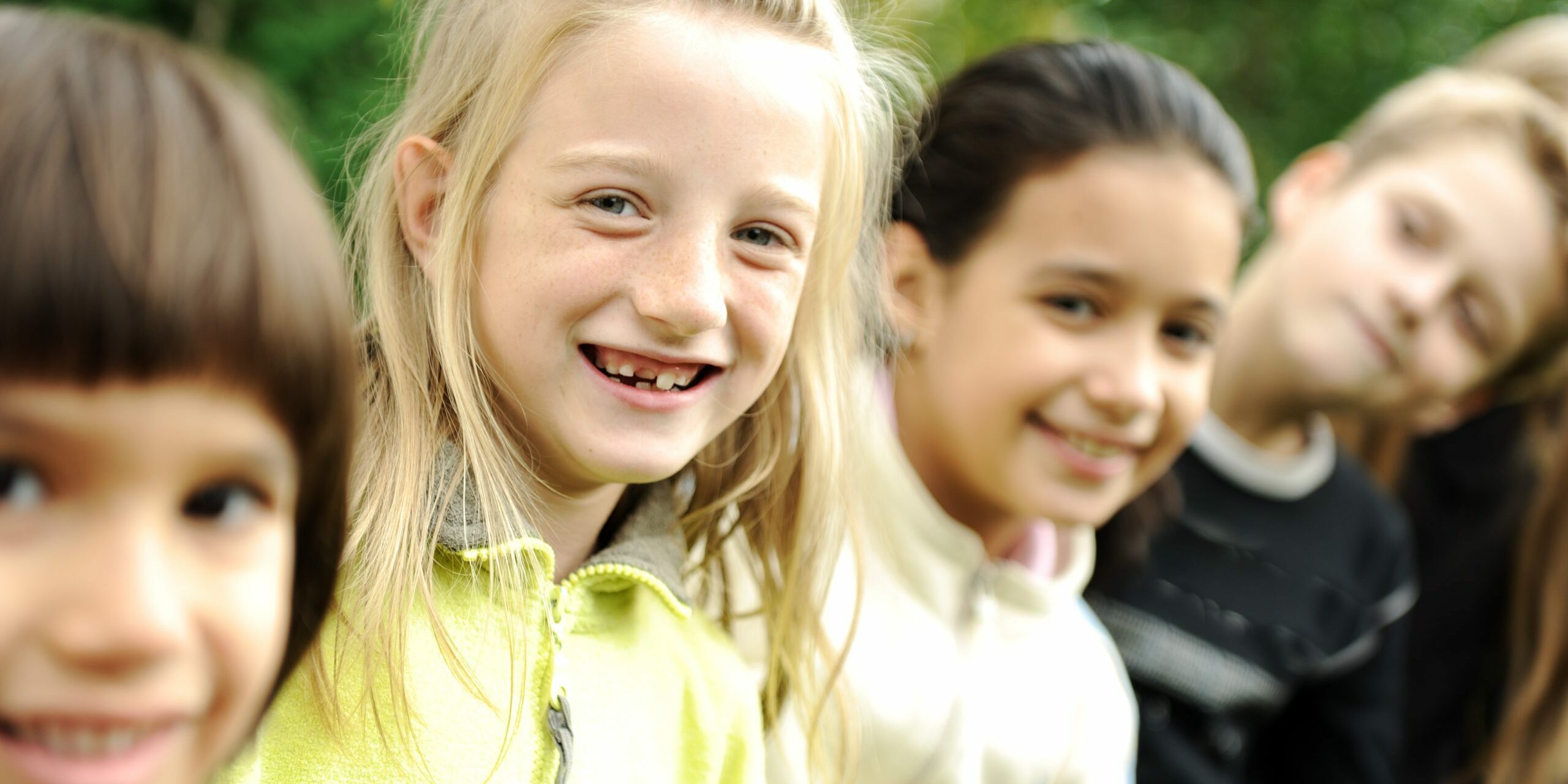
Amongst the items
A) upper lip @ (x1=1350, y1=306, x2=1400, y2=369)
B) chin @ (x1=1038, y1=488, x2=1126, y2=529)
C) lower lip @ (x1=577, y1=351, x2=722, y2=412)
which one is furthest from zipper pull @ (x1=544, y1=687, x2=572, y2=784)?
upper lip @ (x1=1350, y1=306, x2=1400, y2=369)

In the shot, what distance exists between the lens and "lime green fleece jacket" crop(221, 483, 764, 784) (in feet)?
4.61

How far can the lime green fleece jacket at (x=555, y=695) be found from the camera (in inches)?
55.3

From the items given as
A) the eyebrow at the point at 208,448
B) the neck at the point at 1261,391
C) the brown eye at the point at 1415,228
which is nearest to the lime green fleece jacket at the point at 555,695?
the eyebrow at the point at 208,448

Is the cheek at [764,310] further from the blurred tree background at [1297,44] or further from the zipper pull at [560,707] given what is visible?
the blurred tree background at [1297,44]

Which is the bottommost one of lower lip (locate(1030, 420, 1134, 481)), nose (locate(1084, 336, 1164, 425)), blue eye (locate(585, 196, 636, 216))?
lower lip (locate(1030, 420, 1134, 481))

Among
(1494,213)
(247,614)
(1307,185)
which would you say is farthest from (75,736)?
(1307,185)

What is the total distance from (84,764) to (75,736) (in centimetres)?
2

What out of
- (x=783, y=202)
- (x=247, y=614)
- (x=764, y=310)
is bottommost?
(x=764, y=310)

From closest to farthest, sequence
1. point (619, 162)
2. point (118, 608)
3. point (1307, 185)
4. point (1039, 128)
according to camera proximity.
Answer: point (118, 608) → point (619, 162) → point (1039, 128) → point (1307, 185)

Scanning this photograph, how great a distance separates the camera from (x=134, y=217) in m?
0.83

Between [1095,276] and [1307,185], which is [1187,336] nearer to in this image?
[1095,276]

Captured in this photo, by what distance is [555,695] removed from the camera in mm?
1495

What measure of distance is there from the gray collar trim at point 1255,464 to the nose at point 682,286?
1.53 m

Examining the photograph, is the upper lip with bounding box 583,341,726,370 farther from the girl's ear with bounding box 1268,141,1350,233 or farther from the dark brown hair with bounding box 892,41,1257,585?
the girl's ear with bounding box 1268,141,1350,233
